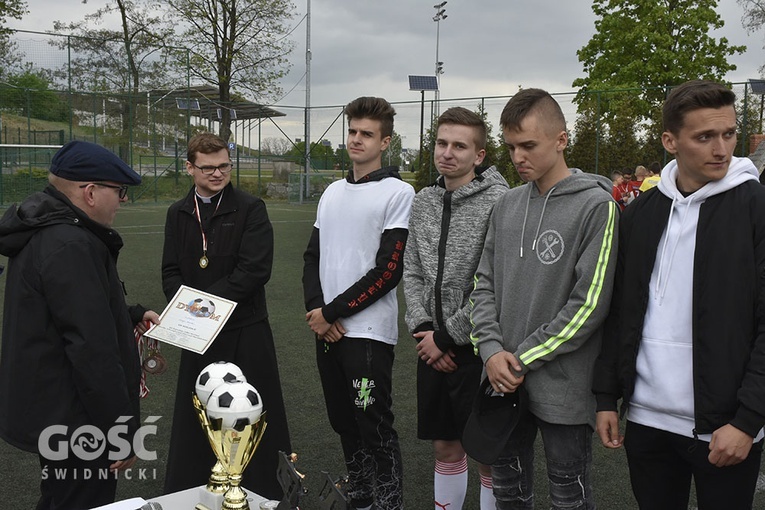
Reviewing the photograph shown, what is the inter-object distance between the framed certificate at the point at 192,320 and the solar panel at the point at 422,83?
19359mm

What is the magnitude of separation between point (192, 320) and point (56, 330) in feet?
2.42

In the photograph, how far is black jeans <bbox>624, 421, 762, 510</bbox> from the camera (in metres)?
2.06

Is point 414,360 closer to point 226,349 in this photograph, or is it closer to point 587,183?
point 226,349

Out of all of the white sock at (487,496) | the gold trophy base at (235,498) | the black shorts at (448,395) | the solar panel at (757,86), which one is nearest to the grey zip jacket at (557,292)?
the black shorts at (448,395)

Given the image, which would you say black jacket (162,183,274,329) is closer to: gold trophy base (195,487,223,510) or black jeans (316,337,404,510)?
black jeans (316,337,404,510)

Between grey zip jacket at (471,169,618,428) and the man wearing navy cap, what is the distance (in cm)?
132

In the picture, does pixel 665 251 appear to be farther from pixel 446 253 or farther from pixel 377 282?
pixel 377 282

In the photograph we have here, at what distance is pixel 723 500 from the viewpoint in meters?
2.08

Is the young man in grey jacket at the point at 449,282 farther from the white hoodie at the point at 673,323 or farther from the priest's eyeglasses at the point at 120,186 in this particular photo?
the priest's eyeglasses at the point at 120,186

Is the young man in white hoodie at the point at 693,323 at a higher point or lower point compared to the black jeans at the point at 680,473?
higher

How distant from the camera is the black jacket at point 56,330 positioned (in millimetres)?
2387

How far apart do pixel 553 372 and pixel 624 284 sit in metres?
0.37

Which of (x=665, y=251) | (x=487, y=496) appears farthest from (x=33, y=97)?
(x=665, y=251)

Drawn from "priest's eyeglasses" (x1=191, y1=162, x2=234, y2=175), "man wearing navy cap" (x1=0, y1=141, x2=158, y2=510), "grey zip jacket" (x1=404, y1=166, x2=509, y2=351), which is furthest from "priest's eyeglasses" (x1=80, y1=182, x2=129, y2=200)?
"grey zip jacket" (x1=404, y1=166, x2=509, y2=351)
